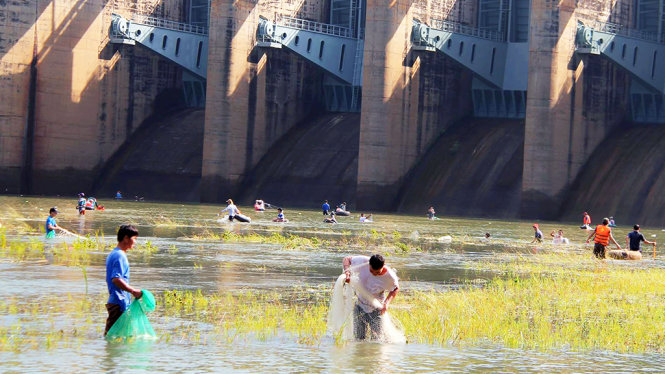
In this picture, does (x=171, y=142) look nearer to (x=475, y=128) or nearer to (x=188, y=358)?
(x=475, y=128)

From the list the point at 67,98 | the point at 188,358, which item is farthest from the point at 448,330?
the point at 67,98

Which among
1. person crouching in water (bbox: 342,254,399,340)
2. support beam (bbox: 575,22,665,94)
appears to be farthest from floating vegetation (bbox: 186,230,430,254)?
support beam (bbox: 575,22,665,94)

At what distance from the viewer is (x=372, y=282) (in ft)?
54.9

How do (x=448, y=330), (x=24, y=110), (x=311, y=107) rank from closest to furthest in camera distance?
(x=448, y=330)
(x=24, y=110)
(x=311, y=107)

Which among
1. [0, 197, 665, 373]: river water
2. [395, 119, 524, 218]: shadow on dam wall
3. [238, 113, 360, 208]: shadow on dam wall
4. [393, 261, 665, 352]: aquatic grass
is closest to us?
[0, 197, 665, 373]: river water

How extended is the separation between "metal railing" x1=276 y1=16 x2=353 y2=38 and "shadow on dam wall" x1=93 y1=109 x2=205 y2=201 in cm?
1143

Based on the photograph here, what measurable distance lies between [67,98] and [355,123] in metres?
20.1

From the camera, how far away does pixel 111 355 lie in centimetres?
1530

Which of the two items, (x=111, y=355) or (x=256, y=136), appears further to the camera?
(x=256, y=136)

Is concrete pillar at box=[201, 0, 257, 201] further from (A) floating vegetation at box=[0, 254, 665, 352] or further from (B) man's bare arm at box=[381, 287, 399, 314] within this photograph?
(B) man's bare arm at box=[381, 287, 399, 314]

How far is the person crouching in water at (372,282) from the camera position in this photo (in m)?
16.6

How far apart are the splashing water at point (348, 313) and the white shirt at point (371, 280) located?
4 centimetres

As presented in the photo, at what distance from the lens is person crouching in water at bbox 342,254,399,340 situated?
54.5 feet

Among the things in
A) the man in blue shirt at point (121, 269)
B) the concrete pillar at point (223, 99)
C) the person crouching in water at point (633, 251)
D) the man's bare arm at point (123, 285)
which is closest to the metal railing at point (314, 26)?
the concrete pillar at point (223, 99)
